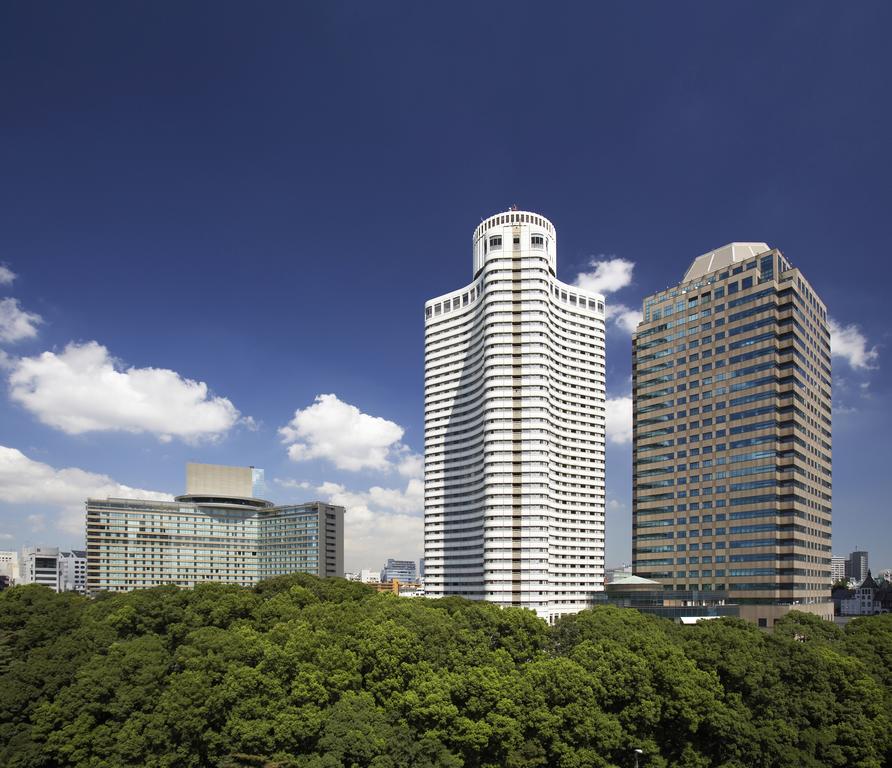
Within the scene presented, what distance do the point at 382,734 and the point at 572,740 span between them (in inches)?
600

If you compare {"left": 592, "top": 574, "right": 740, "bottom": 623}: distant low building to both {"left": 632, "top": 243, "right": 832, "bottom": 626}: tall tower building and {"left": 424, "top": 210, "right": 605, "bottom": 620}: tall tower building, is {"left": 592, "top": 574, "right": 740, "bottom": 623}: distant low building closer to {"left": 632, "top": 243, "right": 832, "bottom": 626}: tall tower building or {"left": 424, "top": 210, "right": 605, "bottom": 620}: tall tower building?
{"left": 632, "top": 243, "right": 832, "bottom": 626}: tall tower building

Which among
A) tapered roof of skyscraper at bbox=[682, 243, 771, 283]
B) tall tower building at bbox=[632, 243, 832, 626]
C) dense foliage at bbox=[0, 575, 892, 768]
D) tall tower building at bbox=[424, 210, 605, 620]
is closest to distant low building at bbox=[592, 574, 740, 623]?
tall tower building at bbox=[632, 243, 832, 626]

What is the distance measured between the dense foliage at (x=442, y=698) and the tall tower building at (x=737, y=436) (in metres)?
76.0

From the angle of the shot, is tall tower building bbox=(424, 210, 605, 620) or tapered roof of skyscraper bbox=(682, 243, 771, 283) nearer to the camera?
tall tower building bbox=(424, 210, 605, 620)

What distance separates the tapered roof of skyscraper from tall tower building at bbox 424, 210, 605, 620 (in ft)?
108

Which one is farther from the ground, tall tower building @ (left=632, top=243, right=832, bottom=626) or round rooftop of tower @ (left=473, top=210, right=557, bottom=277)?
round rooftop of tower @ (left=473, top=210, right=557, bottom=277)

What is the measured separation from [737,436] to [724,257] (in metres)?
44.7

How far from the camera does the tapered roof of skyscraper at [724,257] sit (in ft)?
513

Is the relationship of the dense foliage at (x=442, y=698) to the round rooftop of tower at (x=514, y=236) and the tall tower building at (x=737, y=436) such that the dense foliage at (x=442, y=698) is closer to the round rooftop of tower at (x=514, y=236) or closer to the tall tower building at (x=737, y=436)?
the tall tower building at (x=737, y=436)

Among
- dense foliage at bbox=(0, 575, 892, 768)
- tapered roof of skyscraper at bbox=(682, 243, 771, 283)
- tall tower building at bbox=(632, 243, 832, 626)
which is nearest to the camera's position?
dense foliage at bbox=(0, 575, 892, 768)

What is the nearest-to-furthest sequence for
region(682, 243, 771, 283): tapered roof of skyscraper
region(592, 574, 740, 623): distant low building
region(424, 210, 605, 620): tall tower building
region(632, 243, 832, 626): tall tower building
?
region(592, 574, 740, 623): distant low building < region(632, 243, 832, 626): tall tower building < region(424, 210, 605, 620): tall tower building < region(682, 243, 771, 283): tapered roof of skyscraper

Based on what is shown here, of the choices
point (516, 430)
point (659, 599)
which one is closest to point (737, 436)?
point (659, 599)

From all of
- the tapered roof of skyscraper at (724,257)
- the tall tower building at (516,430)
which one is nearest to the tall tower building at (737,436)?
the tapered roof of skyscraper at (724,257)

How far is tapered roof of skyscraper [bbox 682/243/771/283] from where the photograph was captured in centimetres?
15634
